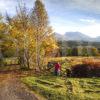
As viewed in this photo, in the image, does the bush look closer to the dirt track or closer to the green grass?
the green grass

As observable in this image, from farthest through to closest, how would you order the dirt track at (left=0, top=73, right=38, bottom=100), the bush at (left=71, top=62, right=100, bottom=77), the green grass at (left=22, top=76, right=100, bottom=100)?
1. the bush at (left=71, top=62, right=100, bottom=77)
2. the dirt track at (left=0, top=73, right=38, bottom=100)
3. the green grass at (left=22, top=76, right=100, bottom=100)

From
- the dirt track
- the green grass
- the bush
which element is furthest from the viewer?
the bush

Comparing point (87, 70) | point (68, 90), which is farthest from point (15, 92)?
point (87, 70)

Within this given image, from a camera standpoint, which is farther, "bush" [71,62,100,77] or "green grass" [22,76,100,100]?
"bush" [71,62,100,77]

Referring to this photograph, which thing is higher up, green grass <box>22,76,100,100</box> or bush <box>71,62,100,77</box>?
bush <box>71,62,100,77</box>

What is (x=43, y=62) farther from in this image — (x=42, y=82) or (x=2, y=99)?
(x=2, y=99)

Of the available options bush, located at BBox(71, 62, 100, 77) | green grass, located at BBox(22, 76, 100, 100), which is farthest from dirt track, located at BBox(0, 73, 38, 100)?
bush, located at BBox(71, 62, 100, 77)

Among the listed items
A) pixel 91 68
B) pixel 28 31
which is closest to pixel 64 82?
pixel 91 68

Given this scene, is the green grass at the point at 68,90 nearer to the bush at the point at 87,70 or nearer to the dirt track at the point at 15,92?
the dirt track at the point at 15,92

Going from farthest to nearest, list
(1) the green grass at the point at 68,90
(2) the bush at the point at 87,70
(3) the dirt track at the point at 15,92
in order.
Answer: (2) the bush at the point at 87,70, (3) the dirt track at the point at 15,92, (1) the green grass at the point at 68,90

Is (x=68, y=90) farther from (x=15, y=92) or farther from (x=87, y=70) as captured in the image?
(x=87, y=70)

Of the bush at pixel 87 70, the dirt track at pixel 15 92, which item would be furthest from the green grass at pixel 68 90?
the bush at pixel 87 70

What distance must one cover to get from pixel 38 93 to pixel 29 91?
1493mm

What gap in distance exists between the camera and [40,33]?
49.9 metres
